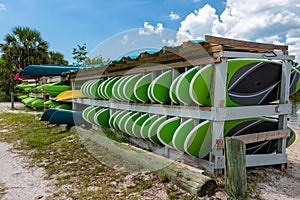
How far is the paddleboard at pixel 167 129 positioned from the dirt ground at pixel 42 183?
1.21 metres

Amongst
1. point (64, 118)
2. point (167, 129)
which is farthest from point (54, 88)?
point (167, 129)

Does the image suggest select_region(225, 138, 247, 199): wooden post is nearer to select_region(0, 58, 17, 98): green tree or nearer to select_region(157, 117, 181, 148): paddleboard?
select_region(157, 117, 181, 148): paddleboard

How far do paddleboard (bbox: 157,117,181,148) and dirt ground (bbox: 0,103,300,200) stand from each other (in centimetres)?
121

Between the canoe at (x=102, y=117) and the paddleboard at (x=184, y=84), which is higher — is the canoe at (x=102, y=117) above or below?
below

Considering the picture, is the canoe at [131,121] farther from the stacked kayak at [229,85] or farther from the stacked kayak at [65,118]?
the stacked kayak at [65,118]

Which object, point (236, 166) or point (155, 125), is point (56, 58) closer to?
point (155, 125)

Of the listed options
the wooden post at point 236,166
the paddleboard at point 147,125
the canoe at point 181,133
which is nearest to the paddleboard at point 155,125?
the paddleboard at point 147,125

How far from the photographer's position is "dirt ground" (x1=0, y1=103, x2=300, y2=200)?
259 centimetres

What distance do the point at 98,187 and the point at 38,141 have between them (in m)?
2.98

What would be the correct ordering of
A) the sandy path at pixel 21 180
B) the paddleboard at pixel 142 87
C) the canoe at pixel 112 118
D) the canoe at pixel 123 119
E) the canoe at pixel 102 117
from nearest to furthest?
1. the sandy path at pixel 21 180
2. the paddleboard at pixel 142 87
3. the canoe at pixel 123 119
4. the canoe at pixel 112 118
5. the canoe at pixel 102 117

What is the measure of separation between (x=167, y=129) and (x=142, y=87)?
1051mm

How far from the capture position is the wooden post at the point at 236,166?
7.47 ft

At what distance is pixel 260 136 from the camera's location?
312 centimetres

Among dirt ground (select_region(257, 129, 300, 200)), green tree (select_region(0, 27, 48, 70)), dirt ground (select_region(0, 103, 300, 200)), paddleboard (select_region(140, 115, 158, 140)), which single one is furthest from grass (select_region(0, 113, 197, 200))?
green tree (select_region(0, 27, 48, 70))
